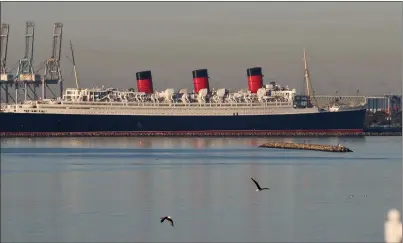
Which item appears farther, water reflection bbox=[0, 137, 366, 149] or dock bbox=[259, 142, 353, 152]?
water reflection bbox=[0, 137, 366, 149]

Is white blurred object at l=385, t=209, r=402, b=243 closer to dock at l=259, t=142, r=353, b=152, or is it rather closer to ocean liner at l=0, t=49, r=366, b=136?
dock at l=259, t=142, r=353, b=152

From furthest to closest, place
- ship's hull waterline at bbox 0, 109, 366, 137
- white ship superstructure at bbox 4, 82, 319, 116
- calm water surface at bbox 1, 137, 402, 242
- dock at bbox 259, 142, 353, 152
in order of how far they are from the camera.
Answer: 1. white ship superstructure at bbox 4, 82, 319, 116
2. ship's hull waterline at bbox 0, 109, 366, 137
3. dock at bbox 259, 142, 353, 152
4. calm water surface at bbox 1, 137, 402, 242

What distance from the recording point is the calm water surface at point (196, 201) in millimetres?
21656

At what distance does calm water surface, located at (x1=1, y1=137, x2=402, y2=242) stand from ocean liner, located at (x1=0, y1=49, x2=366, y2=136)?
47.5m

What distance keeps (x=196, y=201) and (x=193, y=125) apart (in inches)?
2716

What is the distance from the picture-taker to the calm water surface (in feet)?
71.1

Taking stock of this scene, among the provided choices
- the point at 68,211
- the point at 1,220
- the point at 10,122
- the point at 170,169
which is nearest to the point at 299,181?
the point at 170,169

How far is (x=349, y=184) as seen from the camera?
1422 inches

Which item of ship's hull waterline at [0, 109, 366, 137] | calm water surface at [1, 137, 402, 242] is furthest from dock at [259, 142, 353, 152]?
ship's hull waterline at [0, 109, 366, 137]

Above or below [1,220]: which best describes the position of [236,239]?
below

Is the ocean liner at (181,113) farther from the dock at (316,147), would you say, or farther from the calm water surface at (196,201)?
the calm water surface at (196,201)

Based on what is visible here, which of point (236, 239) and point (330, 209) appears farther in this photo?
point (330, 209)

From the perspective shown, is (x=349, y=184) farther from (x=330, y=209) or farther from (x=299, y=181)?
(x=330, y=209)

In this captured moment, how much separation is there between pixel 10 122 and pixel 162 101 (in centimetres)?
1509
